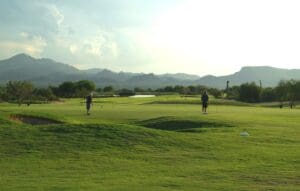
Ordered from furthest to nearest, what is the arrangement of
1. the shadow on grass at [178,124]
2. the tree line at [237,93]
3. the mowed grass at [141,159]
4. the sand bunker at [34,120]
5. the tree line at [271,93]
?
the tree line at [271,93] → the tree line at [237,93] → the sand bunker at [34,120] → the shadow on grass at [178,124] → the mowed grass at [141,159]

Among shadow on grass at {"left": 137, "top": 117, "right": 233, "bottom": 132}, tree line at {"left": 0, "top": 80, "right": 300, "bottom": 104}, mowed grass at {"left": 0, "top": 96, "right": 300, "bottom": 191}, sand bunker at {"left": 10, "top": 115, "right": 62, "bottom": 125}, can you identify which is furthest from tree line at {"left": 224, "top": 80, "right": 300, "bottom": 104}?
mowed grass at {"left": 0, "top": 96, "right": 300, "bottom": 191}

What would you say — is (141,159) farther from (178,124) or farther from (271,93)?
(271,93)

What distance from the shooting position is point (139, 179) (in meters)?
15.9

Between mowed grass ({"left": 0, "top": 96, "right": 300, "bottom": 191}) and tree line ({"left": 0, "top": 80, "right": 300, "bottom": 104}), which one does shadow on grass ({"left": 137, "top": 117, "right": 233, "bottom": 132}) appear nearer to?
mowed grass ({"left": 0, "top": 96, "right": 300, "bottom": 191})

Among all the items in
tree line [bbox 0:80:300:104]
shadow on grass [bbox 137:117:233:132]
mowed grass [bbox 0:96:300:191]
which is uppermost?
tree line [bbox 0:80:300:104]

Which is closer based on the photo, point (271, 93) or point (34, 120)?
point (34, 120)

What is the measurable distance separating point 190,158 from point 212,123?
14673 mm

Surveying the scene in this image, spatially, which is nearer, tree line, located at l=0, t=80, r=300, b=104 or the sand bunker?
the sand bunker

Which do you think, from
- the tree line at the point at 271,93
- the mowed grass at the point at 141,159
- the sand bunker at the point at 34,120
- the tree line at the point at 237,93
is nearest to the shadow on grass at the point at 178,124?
the mowed grass at the point at 141,159

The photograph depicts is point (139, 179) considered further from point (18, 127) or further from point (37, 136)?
point (18, 127)

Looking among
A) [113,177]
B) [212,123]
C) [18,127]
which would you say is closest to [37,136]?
[18,127]

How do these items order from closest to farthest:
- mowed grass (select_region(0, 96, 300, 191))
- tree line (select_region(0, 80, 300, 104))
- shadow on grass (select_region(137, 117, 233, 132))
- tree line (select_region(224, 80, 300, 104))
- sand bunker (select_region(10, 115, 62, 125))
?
mowed grass (select_region(0, 96, 300, 191))
shadow on grass (select_region(137, 117, 233, 132))
sand bunker (select_region(10, 115, 62, 125))
tree line (select_region(0, 80, 300, 104))
tree line (select_region(224, 80, 300, 104))

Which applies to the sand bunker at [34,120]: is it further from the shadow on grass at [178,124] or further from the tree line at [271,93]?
the tree line at [271,93]

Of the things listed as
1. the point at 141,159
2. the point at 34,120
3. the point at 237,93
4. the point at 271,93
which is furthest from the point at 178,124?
the point at 237,93
